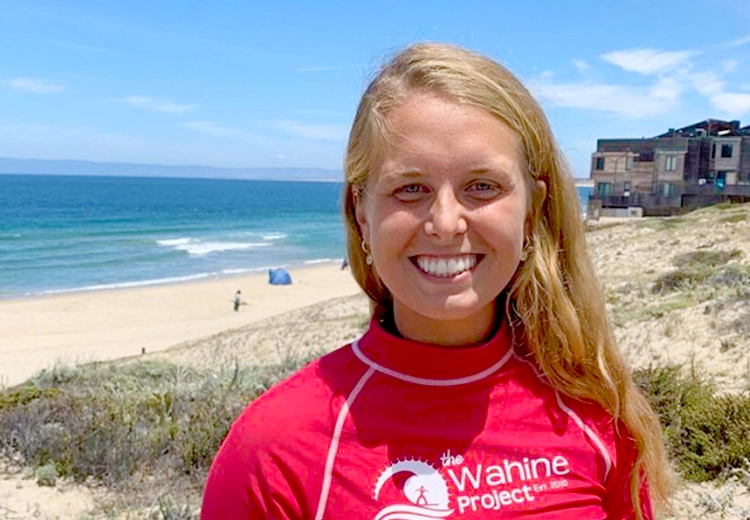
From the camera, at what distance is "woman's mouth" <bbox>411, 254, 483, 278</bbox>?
1556 millimetres

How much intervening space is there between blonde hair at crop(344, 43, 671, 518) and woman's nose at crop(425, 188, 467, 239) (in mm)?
164

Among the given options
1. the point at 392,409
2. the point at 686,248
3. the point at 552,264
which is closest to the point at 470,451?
the point at 392,409

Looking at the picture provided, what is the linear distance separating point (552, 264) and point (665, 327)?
6930mm

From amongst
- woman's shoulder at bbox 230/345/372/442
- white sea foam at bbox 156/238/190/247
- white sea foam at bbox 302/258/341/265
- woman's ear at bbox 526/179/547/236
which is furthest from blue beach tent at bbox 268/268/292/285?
woman's shoulder at bbox 230/345/372/442

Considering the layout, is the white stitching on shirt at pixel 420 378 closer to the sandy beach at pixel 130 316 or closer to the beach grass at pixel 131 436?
the beach grass at pixel 131 436

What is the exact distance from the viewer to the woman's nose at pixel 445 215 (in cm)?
153

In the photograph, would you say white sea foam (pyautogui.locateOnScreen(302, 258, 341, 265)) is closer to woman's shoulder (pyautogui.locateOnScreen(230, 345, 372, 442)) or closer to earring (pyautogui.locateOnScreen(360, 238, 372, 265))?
earring (pyautogui.locateOnScreen(360, 238, 372, 265))

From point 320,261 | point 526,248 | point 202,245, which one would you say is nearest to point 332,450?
point 526,248

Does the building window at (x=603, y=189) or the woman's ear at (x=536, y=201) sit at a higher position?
the woman's ear at (x=536, y=201)

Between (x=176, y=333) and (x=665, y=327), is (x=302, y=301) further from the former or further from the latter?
(x=665, y=327)

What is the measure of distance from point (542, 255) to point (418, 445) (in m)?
0.58

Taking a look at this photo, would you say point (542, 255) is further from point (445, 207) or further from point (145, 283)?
point (145, 283)

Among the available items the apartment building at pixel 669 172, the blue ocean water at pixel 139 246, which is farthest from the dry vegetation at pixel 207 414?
the apartment building at pixel 669 172

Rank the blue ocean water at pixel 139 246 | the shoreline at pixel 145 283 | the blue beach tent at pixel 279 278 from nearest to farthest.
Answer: the shoreline at pixel 145 283 → the blue beach tent at pixel 279 278 → the blue ocean water at pixel 139 246
